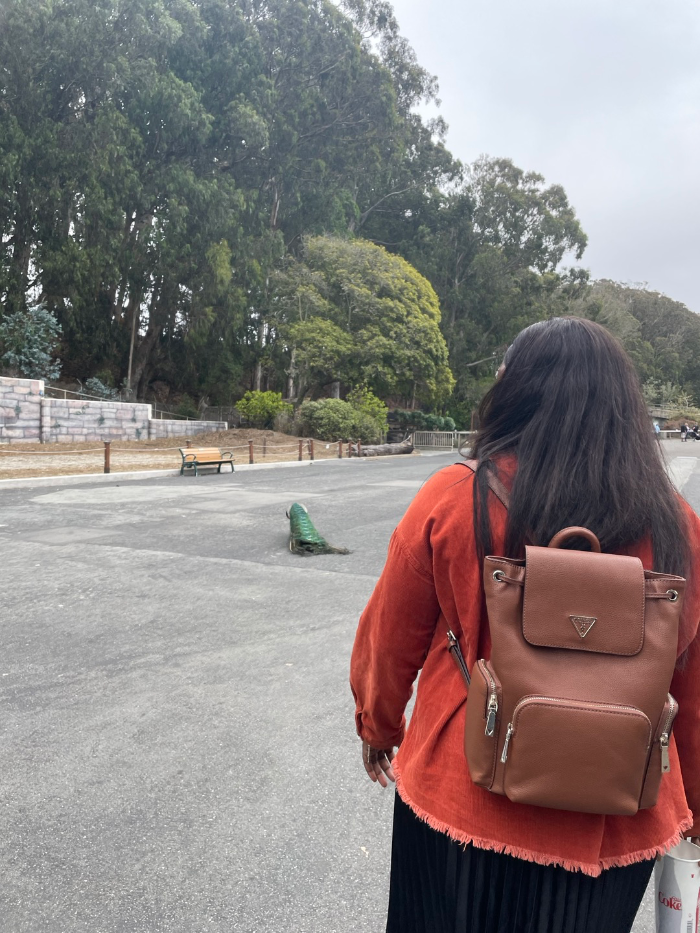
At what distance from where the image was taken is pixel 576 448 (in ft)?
4.29

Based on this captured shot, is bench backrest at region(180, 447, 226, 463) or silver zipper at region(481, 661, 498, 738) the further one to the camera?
bench backrest at region(180, 447, 226, 463)

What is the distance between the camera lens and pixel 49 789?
2.83m

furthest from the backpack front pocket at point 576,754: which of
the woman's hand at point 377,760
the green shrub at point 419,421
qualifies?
the green shrub at point 419,421

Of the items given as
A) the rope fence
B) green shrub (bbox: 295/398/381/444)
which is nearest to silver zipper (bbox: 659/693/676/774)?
the rope fence

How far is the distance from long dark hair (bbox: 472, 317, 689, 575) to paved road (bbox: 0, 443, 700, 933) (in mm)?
1582

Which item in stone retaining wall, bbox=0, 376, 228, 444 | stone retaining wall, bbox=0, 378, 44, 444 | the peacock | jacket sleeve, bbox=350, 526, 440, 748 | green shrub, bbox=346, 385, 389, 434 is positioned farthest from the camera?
green shrub, bbox=346, 385, 389, 434

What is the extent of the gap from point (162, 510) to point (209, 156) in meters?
24.9

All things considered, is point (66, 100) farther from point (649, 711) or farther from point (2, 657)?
point (649, 711)

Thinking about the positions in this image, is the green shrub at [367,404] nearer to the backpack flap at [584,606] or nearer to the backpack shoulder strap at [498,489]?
the backpack shoulder strap at [498,489]

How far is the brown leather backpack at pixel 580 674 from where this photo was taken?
3.68 ft

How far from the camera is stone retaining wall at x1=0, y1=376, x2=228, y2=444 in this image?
65.9 ft

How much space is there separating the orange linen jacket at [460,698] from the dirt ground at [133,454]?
14489 millimetres

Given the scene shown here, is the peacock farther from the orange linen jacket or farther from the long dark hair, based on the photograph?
the long dark hair

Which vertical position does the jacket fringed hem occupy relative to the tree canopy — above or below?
below
